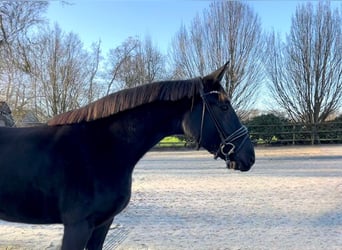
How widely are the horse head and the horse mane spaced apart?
8 cm

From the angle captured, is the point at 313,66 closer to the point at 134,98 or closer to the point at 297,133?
the point at 297,133

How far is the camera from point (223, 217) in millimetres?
5453

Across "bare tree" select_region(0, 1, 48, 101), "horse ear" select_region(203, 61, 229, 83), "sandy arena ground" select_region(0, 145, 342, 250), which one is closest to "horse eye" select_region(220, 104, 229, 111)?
"horse ear" select_region(203, 61, 229, 83)

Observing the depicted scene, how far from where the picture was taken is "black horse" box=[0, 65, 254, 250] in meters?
2.02

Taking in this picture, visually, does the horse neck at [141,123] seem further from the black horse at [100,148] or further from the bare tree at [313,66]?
the bare tree at [313,66]

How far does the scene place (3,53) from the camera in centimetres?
1119

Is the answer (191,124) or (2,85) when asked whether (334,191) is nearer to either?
(191,124)

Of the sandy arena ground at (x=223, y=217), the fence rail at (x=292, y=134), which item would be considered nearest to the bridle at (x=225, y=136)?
the sandy arena ground at (x=223, y=217)

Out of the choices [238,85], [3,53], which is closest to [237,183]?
[3,53]

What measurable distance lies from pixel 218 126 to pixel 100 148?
2.41 ft

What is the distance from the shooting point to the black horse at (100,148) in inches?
79.7

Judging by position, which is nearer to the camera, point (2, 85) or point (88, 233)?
point (88, 233)

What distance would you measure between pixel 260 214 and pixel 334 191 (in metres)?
2.66

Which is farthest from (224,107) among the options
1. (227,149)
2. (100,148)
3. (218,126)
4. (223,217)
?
(223,217)
